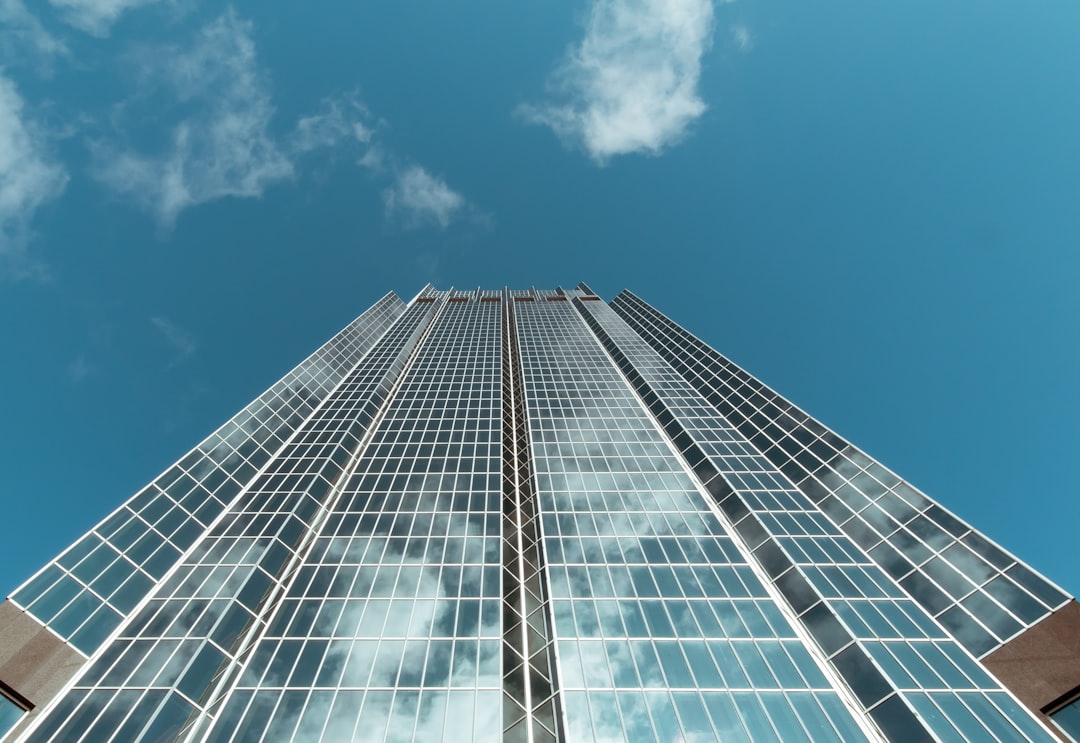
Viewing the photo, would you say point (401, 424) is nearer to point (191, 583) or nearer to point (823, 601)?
point (191, 583)

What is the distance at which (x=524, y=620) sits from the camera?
29922 mm

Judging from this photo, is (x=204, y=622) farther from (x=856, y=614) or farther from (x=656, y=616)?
(x=856, y=614)

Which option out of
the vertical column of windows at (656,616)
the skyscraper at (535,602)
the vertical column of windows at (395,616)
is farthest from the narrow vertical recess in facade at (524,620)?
the vertical column of windows at (656,616)

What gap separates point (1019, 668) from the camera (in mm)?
26125

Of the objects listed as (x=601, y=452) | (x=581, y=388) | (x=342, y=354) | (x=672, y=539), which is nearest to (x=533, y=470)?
(x=601, y=452)

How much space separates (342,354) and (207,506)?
34467 millimetres

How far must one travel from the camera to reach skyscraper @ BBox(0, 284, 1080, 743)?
2317cm

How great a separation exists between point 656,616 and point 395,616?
14135mm

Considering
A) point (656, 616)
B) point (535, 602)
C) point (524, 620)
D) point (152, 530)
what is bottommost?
point (656, 616)

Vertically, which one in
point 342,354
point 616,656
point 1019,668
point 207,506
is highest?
point 342,354

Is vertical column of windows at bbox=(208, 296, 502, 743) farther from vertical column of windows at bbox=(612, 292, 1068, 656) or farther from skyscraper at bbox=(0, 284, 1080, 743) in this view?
vertical column of windows at bbox=(612, 292, 1068, 656)

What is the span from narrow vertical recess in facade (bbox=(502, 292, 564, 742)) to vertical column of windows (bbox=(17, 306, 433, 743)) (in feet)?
43.5

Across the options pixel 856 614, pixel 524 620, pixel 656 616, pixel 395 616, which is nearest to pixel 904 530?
pixel 856 614

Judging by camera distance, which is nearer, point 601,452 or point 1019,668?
point 1019,668
